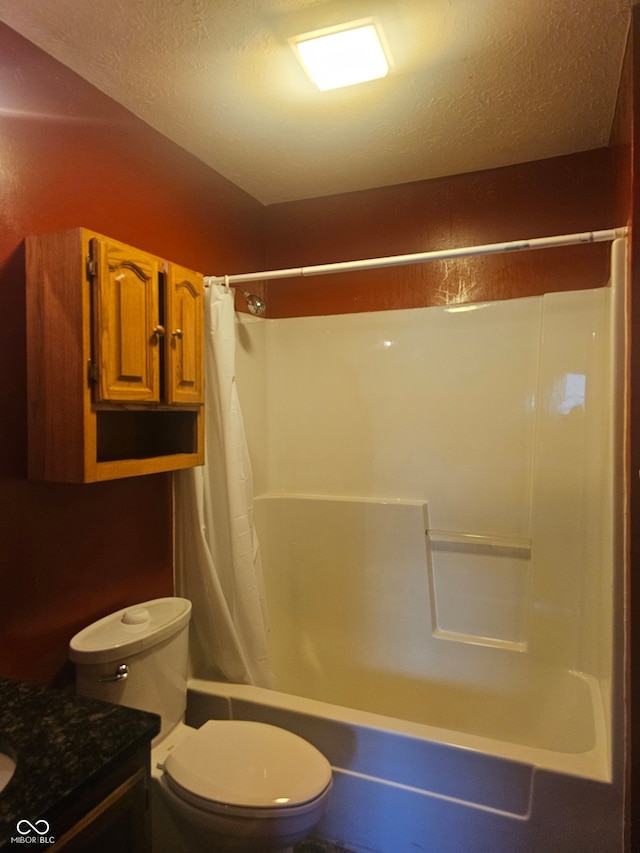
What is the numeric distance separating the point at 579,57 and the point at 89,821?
2147mm

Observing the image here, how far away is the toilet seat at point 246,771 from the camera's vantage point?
122cm

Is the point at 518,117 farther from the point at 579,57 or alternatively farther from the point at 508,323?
the point at 508,323

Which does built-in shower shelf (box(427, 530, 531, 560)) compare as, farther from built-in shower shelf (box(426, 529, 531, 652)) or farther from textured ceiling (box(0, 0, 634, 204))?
textured ceiling (box(0, 0, 634, 204))

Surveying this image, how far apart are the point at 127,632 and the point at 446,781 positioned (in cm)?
103

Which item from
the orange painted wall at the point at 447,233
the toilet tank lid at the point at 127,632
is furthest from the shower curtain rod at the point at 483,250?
the toilet tank lid at the point at 127,632

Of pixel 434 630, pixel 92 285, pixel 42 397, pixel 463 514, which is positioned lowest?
pixel 434 630

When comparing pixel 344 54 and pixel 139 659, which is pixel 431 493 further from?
pixel 344 54

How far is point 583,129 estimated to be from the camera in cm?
186

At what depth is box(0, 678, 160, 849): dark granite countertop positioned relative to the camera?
78 centimetres

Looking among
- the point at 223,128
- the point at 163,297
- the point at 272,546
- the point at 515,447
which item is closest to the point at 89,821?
the point at 163,297

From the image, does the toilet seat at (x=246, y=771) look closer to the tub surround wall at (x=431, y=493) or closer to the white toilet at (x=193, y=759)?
the white toilet at (x=193, y=759)

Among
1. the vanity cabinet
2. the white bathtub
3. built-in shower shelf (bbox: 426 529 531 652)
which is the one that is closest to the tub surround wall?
built-in shower shelf (bbox: 426 529 531 652)

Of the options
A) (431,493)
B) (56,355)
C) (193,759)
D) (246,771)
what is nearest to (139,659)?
(193,759)

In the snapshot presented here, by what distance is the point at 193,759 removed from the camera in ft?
4.48
